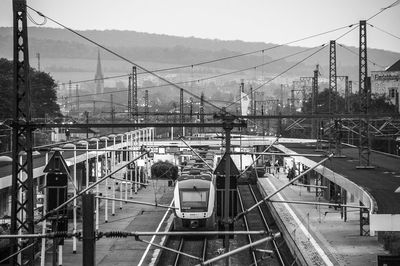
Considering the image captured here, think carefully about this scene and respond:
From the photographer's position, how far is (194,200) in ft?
93.2

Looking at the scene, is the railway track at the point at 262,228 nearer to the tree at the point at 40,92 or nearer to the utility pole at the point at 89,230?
the utility pole at the point at 89,230

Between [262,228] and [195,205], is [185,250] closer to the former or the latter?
[195,205]

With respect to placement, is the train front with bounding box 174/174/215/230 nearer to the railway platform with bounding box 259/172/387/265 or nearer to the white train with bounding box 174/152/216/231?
the white train with bounding box 174/152/216/231

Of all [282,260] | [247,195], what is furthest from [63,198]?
[247,195]

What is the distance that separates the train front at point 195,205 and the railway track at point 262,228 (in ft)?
7.85

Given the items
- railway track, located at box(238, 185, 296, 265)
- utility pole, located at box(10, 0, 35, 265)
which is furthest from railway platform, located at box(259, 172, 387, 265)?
utility pole, located at box(10, 0, 35, 265)

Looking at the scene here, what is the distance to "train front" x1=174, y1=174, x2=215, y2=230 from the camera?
28.1 metres

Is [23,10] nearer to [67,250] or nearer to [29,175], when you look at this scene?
[29,175]

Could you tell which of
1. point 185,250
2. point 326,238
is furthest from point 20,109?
point 326,238

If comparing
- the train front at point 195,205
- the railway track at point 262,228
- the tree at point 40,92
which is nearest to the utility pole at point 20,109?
the railway track at point 262,228

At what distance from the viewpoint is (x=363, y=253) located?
26.0 metres

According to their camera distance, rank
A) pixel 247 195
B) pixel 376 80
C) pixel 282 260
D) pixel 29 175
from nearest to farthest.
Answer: pixel 29 175, pixel 282 260, pixel 247 195, pixel 376 80

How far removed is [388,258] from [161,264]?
9488 mm

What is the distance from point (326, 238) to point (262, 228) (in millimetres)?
5435
